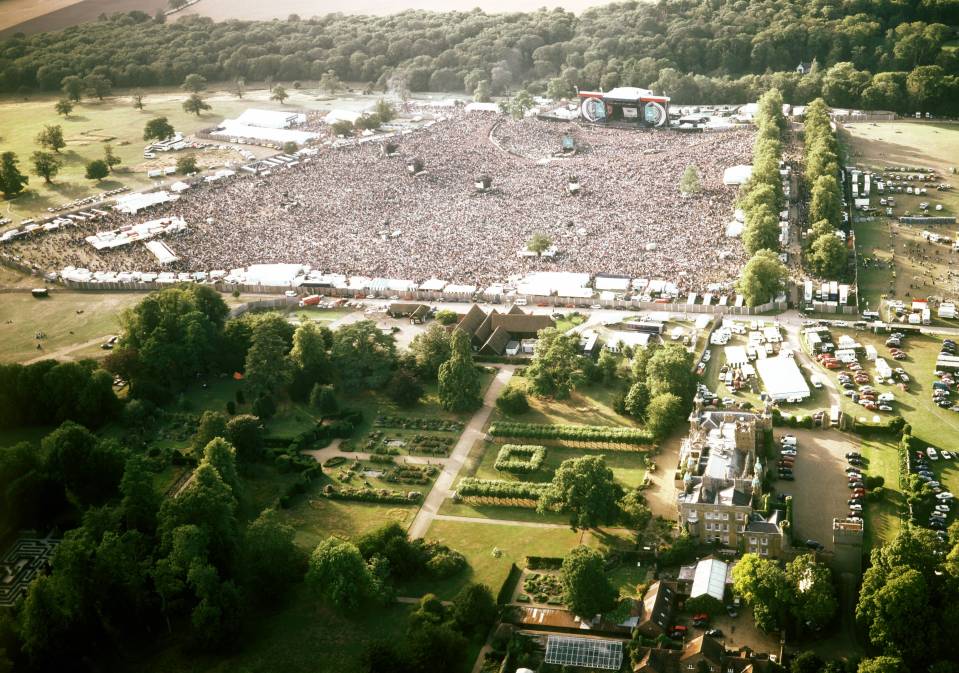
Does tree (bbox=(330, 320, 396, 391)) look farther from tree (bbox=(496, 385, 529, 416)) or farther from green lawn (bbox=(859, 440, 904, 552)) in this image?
green lawn (bbox=(859, 440, 904, 552))

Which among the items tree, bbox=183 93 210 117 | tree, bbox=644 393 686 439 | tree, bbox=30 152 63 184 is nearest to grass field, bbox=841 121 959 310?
tree, bbox=644 393 686 439

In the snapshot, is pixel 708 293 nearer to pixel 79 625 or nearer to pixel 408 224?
pixel 408 224

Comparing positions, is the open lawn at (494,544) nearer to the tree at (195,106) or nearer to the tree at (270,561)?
the tree at (270,561)

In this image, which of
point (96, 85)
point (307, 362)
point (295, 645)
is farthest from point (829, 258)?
point (96, 85)

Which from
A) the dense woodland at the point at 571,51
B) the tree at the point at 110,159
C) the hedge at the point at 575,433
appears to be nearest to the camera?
the hedge at the point at 575,433

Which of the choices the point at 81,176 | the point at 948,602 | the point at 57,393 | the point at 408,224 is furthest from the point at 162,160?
the point at 948,602

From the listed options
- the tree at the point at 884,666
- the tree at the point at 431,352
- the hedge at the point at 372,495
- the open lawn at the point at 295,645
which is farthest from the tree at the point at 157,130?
the tree at the point at 884,666
